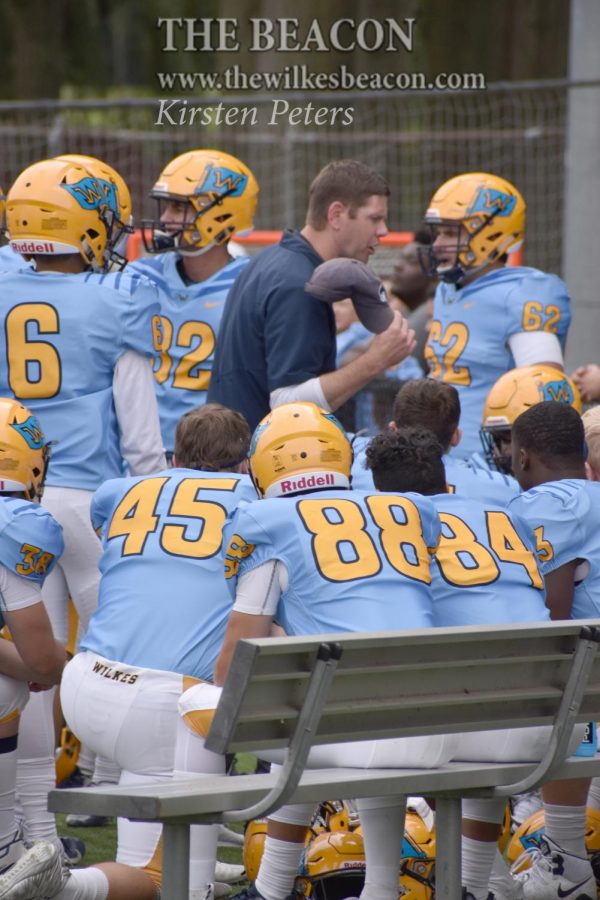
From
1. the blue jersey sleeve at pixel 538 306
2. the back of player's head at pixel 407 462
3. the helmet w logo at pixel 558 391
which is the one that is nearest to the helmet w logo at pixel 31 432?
the back of player's head at pixel 407 462

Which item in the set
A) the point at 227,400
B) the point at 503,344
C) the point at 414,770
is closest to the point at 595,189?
the point at 503,344

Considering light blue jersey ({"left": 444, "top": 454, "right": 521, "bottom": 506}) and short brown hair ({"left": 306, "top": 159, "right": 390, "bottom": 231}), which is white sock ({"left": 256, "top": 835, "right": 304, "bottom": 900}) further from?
short brown hair ({"left": 306, "top": 159, "right": 390, "bottom": 231})

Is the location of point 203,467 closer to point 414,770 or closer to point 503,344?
point 414,770

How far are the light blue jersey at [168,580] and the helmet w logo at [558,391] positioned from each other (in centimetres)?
166

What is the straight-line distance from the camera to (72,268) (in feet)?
17.5

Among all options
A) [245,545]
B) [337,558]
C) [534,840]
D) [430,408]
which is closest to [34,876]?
[245,545]

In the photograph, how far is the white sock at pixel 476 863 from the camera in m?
4.11

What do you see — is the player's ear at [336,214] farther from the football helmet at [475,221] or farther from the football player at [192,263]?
the football helmet at [475,221]

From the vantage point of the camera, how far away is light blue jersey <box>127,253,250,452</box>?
242 inches

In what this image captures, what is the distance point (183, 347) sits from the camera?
6188mm

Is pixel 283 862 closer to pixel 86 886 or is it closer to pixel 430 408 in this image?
pixel 86 886

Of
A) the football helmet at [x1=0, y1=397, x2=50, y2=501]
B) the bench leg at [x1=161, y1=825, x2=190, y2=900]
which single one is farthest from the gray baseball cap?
the bench leg at [x1=161, y1=825, x2=190, y2=900]

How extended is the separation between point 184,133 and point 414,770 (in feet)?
33.9

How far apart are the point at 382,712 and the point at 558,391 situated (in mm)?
2409
